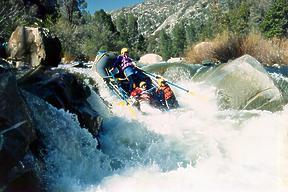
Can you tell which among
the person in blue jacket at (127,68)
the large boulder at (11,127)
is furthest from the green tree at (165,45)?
the large boulder at (11,127)

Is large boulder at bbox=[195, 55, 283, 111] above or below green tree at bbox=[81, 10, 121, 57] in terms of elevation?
below

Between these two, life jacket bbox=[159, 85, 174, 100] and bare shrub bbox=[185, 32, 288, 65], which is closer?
life jacket bbox=[159, 85, 174, 100]

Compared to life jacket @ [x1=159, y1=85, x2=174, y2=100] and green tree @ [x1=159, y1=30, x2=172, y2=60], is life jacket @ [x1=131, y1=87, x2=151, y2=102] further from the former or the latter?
green tree @ [x1=159, y1=30, x2=172, y2=60]

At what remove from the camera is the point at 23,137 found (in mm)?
4688

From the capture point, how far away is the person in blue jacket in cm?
1054

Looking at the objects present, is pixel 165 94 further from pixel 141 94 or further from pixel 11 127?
pixel 11 127

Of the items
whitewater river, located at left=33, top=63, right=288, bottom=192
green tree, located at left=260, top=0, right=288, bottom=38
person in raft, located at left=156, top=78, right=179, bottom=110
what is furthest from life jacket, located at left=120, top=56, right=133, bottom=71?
green tree, located at left=260, top=0, right=288, bottom=38

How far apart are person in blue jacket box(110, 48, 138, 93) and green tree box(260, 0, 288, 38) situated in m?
36.4

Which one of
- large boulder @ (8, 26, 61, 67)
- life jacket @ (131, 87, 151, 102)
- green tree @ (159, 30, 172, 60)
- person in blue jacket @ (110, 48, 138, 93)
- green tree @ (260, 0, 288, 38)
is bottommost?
green tree @ (159, 30, 172, 60)

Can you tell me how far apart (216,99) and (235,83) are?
54 cm

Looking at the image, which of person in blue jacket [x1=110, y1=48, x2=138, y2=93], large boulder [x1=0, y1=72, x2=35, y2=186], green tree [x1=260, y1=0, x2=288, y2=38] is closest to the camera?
large boulder [x1=0, y1=72, x2=35, y2=186]

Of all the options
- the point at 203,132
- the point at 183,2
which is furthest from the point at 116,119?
the point at 183,2

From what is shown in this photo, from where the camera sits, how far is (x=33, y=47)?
8555 mm

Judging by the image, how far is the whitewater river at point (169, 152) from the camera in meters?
5.62
